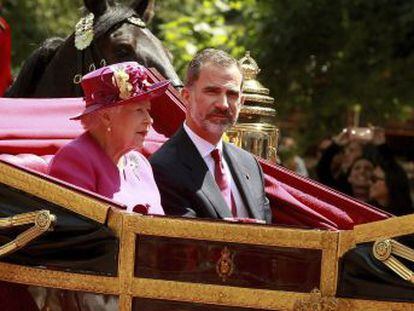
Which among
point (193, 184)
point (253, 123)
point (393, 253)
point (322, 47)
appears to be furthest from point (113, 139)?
point (322, 47)

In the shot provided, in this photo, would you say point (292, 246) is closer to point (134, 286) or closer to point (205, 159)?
point (134, 286)

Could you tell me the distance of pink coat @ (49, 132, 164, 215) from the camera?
15.4 ft

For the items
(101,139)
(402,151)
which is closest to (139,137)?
(101,139)

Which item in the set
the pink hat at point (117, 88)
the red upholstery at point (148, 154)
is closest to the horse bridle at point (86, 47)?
the red upholstery at point (148, 154)

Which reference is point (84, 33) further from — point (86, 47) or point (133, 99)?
point (133, 99)

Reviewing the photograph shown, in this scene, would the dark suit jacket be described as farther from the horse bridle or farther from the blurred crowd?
the blurred crowd

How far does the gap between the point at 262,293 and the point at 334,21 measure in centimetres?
750

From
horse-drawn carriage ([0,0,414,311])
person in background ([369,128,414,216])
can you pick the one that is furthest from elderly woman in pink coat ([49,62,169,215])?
person in background ([369,128,414,216])

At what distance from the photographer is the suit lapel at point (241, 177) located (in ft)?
16.9

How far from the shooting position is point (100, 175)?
474 cm

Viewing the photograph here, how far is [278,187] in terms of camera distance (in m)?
5.46

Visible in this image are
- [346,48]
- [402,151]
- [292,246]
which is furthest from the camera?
[402,151]

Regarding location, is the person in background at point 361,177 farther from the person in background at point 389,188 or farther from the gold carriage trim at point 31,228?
the gold carriage trim at point 31,228

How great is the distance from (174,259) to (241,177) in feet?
3.13
